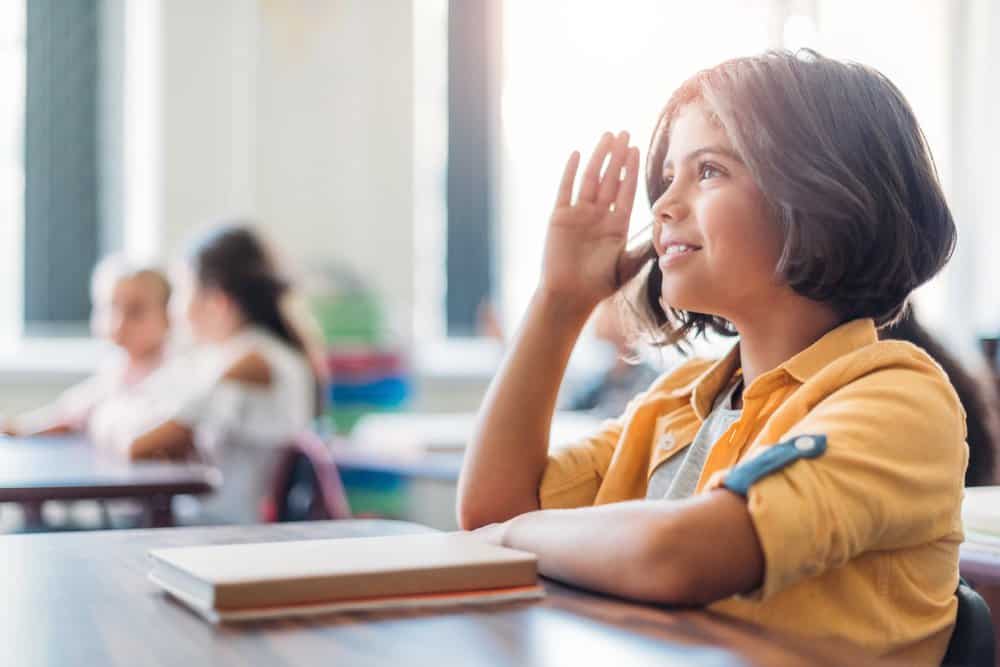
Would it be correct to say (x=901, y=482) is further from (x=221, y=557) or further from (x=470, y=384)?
(x=470, y=384)

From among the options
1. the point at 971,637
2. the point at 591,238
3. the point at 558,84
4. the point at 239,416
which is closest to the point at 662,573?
the point at 971,637

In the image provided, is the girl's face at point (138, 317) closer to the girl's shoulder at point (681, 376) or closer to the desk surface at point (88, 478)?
the desk surface at point (88, 478)

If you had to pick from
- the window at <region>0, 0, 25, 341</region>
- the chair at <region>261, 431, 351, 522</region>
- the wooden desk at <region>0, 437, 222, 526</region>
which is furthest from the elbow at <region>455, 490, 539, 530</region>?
the window at <region>0, 0, 25, 341</region>

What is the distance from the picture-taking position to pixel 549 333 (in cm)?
149

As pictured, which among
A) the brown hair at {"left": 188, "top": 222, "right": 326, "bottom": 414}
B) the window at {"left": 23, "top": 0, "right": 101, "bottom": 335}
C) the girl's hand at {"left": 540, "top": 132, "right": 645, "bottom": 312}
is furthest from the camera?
the window at {"left": 23, "top": 0, "right": 101, "bottom": 335}

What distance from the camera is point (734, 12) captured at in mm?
6488

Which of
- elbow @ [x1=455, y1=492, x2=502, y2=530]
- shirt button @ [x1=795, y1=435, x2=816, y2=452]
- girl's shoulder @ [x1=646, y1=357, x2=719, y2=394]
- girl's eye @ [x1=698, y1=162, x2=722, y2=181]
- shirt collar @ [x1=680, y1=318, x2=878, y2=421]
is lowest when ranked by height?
elbow @ [x1=455, y1=492, x2=502, y2=530]

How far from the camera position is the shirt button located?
958mm

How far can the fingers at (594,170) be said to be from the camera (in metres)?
1.48

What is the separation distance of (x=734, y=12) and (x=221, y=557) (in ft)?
19.6

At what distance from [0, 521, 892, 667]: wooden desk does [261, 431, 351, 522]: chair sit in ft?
6.66

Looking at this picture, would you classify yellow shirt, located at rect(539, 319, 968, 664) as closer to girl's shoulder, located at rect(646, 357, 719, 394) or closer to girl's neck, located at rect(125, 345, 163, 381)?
girl's shoulder, located at rect(646, 357, 719, 394)

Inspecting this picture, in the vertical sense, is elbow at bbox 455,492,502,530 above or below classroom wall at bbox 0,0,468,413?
below

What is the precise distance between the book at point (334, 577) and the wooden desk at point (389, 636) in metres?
0.02
